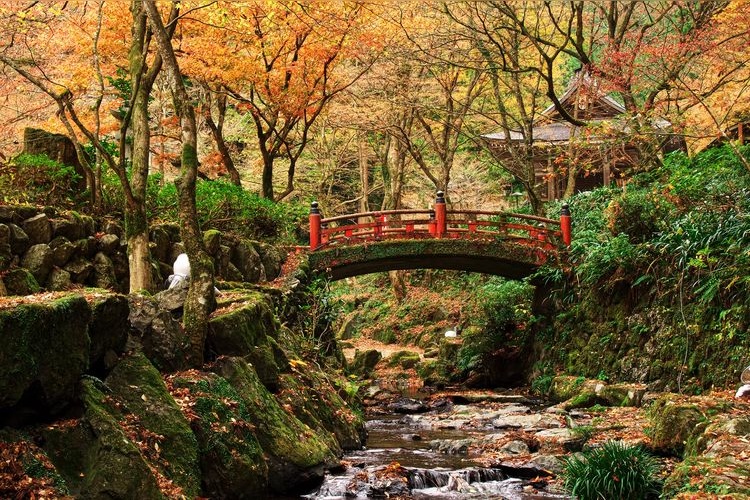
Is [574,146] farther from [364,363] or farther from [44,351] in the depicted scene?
[44,351]

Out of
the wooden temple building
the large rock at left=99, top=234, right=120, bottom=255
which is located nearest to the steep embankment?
the large rock at left=99, top=234, right=120, bottom=255

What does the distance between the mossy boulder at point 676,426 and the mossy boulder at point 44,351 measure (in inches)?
271

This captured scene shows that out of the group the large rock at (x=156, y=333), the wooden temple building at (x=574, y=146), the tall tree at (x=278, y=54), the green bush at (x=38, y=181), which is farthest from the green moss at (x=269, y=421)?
the tall tree at (x=278, y=54)

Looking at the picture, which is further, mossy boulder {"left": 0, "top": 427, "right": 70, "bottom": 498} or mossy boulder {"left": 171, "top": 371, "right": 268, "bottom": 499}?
mossy boulder {"left": 171, "top": 371, "right": 268, "bottom": 499}

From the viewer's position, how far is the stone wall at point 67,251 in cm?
980

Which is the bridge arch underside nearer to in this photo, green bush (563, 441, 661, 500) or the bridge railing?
the bridge railing

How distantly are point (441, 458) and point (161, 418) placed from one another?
18.5 ft

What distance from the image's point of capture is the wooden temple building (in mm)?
20391

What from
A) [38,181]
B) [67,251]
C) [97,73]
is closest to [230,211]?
[97,73]

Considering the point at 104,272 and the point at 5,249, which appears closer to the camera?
the point at 5,249

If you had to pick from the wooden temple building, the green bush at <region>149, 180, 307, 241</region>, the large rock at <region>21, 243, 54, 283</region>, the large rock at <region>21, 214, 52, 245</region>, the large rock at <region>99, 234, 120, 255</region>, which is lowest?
the large rock at <region>21, 243, 54, 283</region>

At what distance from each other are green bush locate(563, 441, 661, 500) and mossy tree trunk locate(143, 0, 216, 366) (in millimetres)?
4666

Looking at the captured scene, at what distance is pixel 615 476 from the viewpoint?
8016mm

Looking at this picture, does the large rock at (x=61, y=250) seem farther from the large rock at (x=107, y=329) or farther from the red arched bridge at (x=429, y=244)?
the red arched bridge at (x=429, y=244)
